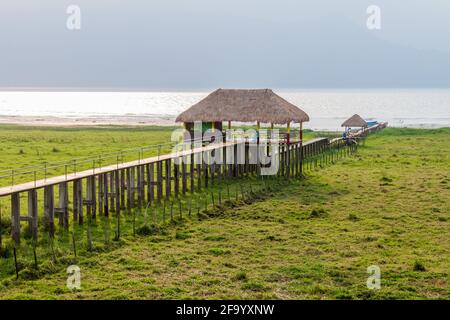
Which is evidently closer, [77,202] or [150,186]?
[77,202]

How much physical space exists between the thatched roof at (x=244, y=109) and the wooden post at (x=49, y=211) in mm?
16861

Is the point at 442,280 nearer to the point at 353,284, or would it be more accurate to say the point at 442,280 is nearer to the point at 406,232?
the point at 353,284

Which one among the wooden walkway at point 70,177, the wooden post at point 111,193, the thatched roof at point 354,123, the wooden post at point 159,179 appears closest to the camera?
the wooden walkway at point 70,177

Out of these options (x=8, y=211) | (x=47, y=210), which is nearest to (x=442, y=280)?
(x=47, y=210)

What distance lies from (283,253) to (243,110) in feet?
61.6

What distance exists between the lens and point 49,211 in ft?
62.1

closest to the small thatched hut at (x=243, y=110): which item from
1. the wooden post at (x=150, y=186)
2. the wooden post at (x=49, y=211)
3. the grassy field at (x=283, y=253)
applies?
the grassy field at (x=283, y=253)

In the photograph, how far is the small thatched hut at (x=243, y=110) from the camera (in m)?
34.9

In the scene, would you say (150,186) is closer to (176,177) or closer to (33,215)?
(176,177)

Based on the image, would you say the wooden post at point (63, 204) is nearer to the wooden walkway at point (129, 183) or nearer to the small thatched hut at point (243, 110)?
the wooden walkway at point (129, 183)

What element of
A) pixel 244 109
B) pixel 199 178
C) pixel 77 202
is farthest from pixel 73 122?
pixel 77 202

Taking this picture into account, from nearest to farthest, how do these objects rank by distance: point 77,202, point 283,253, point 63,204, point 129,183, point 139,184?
point 283,253 < point 63,204 < point 77,202 < point 129,183 < point 139,184

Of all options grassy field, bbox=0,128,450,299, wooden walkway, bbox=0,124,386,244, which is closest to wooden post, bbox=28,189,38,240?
wooden walkway, bbox=0,124,386,244

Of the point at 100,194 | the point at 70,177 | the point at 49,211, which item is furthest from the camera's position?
the point at 100,194
